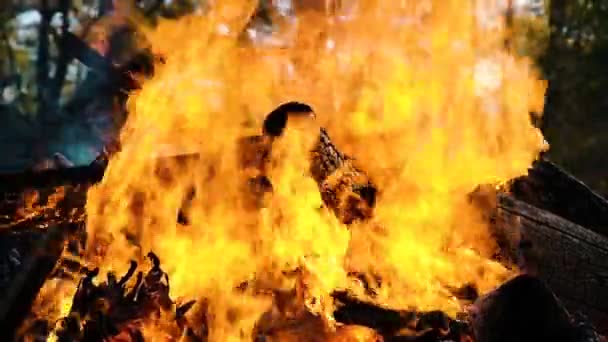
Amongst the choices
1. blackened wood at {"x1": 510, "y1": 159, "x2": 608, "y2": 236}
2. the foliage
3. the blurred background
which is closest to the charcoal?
blackened wood at {"x1": 510, "y1": 159, "x2": 608, "y2": 236}

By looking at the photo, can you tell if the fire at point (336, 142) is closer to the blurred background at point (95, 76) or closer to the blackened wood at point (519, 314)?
the blackened wood at point (519, 314)

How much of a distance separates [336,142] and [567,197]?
231cm

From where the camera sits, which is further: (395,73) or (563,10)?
(563,10)

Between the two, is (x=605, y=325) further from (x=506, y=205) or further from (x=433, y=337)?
(x=433, y=337)

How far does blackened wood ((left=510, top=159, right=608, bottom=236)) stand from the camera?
244 inches

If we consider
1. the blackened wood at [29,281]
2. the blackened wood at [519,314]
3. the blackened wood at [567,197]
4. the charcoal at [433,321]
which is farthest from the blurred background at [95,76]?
the charcoal at [433,321]

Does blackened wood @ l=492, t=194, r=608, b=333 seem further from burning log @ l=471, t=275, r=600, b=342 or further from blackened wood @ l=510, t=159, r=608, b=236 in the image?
burning log @ l=471, t=275, r=600, b=342

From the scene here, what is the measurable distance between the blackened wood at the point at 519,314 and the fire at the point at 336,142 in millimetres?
352

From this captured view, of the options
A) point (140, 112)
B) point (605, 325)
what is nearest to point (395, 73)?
point (140, 112)

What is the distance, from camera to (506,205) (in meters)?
5.66

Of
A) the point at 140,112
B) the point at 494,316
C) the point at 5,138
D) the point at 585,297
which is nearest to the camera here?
the point at 494,316

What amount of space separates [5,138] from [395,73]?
1182 centimetres

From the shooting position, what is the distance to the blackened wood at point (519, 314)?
161 inches

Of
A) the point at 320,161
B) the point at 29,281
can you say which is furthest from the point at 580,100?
the point at 29,281
